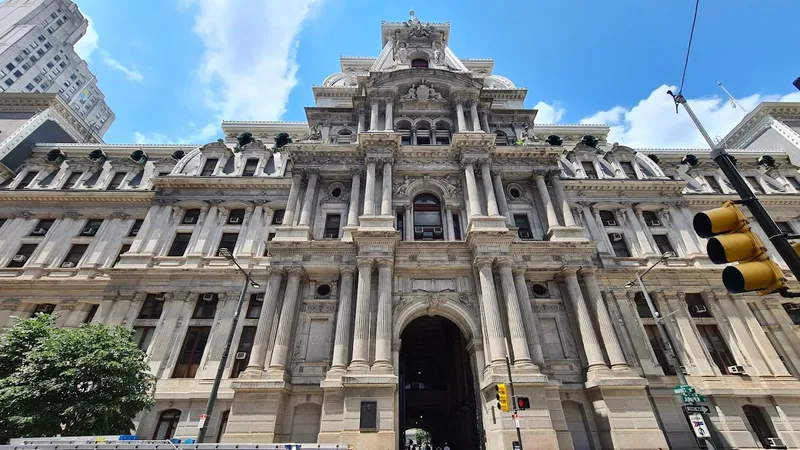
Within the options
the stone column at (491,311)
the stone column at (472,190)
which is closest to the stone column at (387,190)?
the stone column at (472,190)

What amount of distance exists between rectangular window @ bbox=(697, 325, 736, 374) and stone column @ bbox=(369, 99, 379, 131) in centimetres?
2740

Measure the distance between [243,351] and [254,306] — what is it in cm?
308

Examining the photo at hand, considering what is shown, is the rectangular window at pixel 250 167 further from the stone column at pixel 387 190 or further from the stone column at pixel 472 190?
the stone column at pixel 472 190

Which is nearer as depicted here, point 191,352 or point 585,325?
point 585,325

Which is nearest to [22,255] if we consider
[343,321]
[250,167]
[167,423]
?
[250,167]

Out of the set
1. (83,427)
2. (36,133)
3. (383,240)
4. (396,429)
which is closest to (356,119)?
(383,240)

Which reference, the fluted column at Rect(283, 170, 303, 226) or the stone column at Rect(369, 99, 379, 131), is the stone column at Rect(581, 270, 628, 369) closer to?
the stone column at Rect(369, 99, 379, 131)

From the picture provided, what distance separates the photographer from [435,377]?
3384cm

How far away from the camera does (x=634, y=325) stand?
78.9 feet

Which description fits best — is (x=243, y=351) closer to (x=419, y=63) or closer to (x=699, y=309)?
(x=699, y=309)

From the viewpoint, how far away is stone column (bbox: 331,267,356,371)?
1992 centimetres

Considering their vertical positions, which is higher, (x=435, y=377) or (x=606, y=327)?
(x=435, y=377)

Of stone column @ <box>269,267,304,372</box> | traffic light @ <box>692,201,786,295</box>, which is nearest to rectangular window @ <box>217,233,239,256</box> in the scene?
stone column @ <box>269,267,304,372</box>

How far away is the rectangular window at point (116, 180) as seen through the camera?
3197 centimetres
